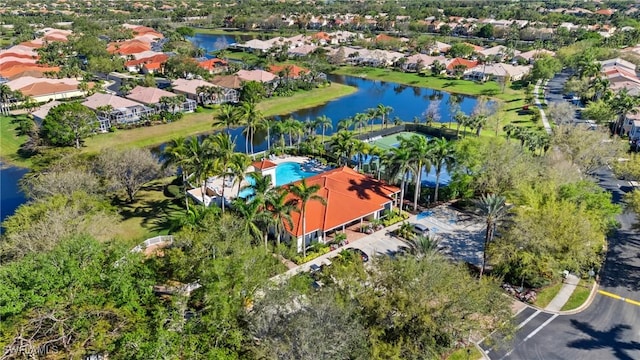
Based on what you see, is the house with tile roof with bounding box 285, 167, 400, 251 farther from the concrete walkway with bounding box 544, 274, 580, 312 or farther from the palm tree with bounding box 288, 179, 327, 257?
the concrete walkway with bounding box 544, 274, 580, 312

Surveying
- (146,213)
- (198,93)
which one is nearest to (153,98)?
(198,93)

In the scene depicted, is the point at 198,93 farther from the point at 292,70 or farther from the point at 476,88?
the point at 476,88

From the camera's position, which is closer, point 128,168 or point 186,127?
point 128,168

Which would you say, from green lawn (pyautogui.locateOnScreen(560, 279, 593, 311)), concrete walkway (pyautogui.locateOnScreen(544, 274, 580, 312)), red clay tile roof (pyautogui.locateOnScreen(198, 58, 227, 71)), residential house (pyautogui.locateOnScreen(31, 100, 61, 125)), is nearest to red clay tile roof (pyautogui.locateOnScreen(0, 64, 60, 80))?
residential house (pyautogui.locateOnScreen(31, 100, 61, 125))

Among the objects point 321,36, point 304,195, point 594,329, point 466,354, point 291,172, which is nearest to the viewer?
point 466,354

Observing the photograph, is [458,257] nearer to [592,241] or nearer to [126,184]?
[592,241]

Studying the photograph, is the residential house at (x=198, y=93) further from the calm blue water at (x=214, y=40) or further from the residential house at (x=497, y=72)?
the calm blue water at (x=214, y=40)
